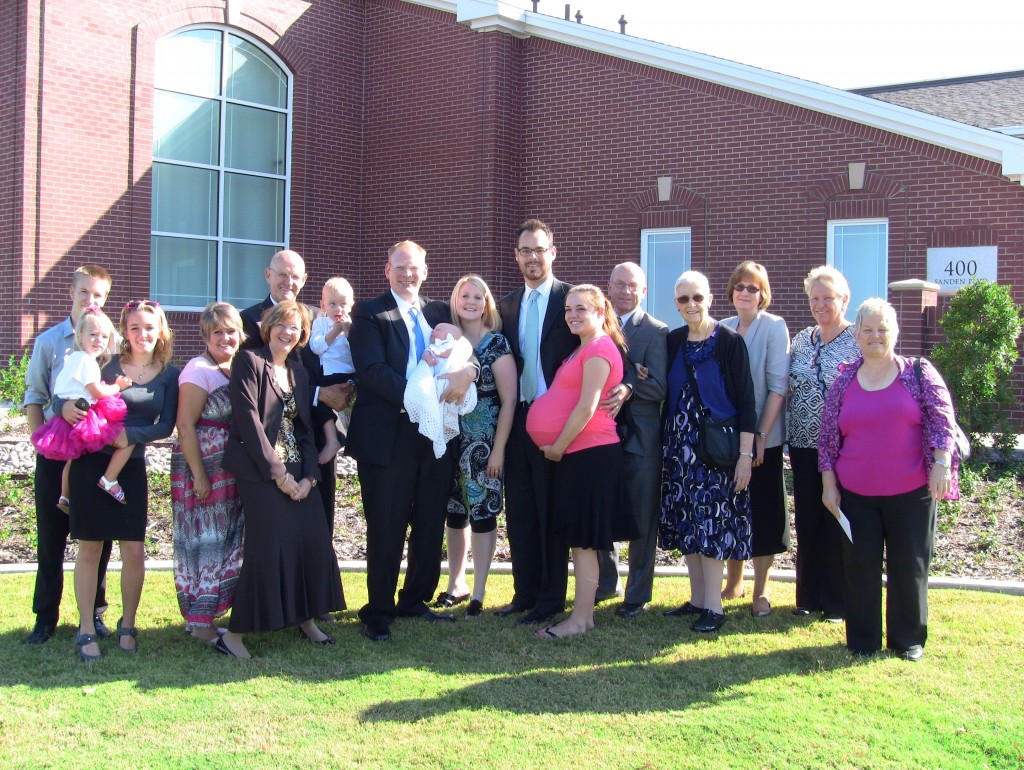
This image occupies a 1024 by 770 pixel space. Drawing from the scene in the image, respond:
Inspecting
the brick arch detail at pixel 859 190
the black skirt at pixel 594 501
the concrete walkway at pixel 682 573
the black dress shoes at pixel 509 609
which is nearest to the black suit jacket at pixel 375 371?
the black skirt at pixel 594 501

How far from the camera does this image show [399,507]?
5898mm

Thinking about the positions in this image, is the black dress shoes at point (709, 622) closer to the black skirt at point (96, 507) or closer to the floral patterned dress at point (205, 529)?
the floral patterned dress at point (205, 529)

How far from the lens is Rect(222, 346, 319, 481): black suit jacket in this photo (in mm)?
5262

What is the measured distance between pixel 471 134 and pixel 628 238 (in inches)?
115

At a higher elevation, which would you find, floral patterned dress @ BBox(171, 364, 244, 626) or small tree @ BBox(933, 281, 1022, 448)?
small tree @ BBox(933, 281, 1022, 448)

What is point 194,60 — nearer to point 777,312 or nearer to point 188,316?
point 188,316

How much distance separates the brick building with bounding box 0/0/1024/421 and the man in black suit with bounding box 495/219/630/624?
7.58 metres

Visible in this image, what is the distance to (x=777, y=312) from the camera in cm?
1391

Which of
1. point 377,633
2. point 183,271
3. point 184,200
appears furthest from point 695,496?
point 184,200

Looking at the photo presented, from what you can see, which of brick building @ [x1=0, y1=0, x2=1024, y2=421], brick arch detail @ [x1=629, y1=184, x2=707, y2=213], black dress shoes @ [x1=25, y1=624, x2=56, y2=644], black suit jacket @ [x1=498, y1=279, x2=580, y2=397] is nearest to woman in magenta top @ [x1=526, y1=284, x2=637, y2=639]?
black suit jacket @ [x1=498, y1=279, x2=580, y2=397]

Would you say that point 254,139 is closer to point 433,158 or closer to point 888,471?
point 433,158

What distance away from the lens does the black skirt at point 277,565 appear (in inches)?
209

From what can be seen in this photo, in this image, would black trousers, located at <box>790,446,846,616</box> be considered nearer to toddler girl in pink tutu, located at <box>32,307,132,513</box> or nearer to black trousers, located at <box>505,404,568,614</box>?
black trousers, located at <box>505,404,568,614</box>

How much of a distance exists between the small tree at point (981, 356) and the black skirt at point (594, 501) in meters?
6.25
